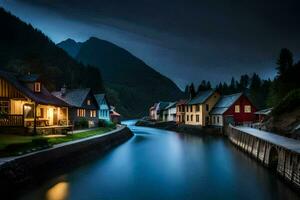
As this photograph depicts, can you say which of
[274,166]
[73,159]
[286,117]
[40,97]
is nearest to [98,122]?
[40,97]

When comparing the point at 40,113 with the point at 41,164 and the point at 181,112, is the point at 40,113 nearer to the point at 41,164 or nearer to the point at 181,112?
the point at 41,164

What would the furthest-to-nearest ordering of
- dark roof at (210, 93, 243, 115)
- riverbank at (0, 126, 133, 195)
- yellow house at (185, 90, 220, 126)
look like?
yellow house at (185, 90, 220, 126) < dark roof at (210, 93, 243, 115) < riverbank at (0, 126, 133, 195)

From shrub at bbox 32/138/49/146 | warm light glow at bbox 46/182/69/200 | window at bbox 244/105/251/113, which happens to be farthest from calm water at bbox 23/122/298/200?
window at bbox 244/105/251/113

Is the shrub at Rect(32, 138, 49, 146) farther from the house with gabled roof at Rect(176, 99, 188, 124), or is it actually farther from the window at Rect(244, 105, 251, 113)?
the house with gabled roof at Rect(176, 99, 188, 124)

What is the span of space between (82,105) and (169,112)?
5621cm

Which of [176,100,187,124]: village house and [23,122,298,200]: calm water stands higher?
[176,100,187,124]: village house

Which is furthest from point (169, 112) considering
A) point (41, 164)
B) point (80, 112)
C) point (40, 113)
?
point (41, 164)

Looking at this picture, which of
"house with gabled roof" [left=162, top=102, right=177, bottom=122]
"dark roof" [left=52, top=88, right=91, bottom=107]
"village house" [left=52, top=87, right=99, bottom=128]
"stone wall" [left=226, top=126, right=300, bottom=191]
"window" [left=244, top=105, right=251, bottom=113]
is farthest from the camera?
"house with gabled roof" [left=162, top=102, right=177, bottom=122]

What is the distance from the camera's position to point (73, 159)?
92.1ft

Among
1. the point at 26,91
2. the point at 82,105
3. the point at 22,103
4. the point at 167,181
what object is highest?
the point at 26,91

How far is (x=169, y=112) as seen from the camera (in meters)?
107

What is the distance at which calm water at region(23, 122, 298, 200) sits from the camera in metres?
19.5

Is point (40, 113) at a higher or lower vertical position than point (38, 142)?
higher

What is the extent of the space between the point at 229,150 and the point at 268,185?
20.5 metres
